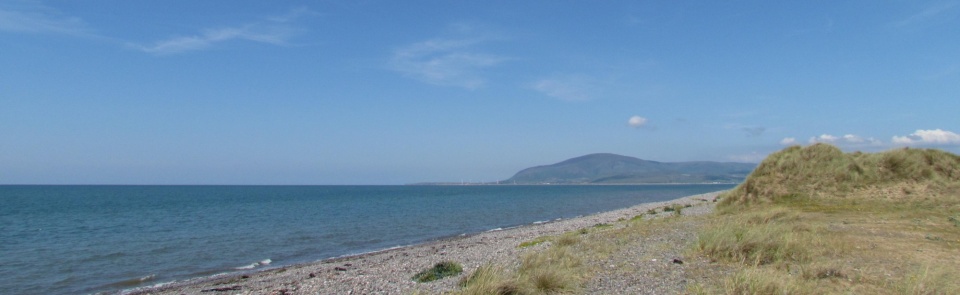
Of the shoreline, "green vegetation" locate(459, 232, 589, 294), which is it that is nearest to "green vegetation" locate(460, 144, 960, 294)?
"green vegetation" locate(459, 232, 589, 294)

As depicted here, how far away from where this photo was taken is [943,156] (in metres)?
28.5

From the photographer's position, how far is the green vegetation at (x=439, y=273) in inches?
492

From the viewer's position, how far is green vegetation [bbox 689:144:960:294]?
932cm

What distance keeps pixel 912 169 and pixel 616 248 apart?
21.7 metres

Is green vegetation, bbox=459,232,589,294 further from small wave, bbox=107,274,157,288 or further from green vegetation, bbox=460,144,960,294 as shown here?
small wave, bbox=107,274,157,288

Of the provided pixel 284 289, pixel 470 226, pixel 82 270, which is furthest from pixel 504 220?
pixel 284 289

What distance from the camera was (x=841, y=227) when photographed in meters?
17.9

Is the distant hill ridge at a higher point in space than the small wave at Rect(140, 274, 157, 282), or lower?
higher

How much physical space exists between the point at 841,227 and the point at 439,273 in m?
13.5

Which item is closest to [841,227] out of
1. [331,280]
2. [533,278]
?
[533,278]

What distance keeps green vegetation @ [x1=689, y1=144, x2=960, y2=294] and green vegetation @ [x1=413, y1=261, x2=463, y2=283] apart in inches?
223

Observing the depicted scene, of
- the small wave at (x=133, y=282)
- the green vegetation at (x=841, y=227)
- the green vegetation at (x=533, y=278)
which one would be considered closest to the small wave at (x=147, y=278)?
the small wave at (x=133, y=282)

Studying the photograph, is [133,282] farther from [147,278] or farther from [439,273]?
[439,273]

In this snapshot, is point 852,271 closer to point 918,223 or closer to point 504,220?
point 918,223
